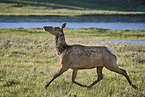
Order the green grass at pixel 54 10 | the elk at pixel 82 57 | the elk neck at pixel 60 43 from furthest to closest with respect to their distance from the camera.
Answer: the green grass at pixel 54 10 → the elk neck at pixel 60 43 → the elk at pixel 82 57

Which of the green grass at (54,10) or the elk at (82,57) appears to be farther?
the green grass at (54,10)

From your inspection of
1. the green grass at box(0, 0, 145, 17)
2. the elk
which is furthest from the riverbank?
the green grass at box(0, 0, 145, 17)

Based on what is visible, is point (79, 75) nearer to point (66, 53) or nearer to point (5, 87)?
point (66, 53)

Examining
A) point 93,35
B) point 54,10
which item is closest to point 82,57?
point 93,35

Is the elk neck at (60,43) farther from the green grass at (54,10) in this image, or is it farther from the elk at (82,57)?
the green grass at (54,10)

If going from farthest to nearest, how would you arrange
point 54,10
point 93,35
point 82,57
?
point 54,10, point 93,35, point 82,57

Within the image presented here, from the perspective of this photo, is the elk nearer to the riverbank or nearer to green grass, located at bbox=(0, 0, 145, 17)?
the riverbank

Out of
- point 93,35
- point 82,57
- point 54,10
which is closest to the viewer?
point 82,57

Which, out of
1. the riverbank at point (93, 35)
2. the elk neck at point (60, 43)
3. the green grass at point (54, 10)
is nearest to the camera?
the elk neck at point (60, 43)

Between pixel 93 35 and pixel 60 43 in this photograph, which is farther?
pixel 93 35

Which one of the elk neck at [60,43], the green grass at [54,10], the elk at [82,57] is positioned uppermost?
the elk neck at [60,43]

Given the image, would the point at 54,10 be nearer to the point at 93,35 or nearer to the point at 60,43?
the point at 93,35

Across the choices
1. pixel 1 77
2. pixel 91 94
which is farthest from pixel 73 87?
pixel 1 77

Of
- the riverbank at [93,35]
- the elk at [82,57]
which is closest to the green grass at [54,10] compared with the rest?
the riverbank at [93,35]
